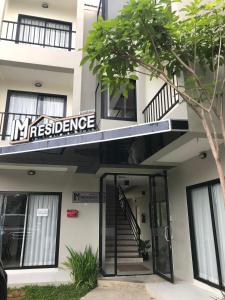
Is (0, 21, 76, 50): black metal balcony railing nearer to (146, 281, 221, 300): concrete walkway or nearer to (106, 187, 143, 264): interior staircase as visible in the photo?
(106, 187, 143, 264): interior staircase

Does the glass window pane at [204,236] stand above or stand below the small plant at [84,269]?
above

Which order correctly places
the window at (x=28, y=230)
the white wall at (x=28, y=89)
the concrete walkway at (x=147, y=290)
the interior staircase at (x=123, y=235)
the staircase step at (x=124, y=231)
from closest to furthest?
the concrete walkway at (x=147, y=290) → the window at (x=28, y=230) → the interior staircase at (x=123, y=235) → the white wall at (x=28, y=89) → the staircase step at (x=124, y=231)

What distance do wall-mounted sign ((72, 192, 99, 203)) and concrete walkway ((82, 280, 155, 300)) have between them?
2152 millimetres

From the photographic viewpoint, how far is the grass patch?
17.2 feet

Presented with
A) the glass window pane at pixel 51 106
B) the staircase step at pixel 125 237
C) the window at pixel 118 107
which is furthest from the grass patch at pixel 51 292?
the glass window pane at pixel 51 106

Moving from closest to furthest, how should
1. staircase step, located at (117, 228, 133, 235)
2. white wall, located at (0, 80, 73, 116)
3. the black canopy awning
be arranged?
the black canopy awning
white wall, located at (0, 80, 73, 116)
staircase step, located at (117, 228, 133, 235)

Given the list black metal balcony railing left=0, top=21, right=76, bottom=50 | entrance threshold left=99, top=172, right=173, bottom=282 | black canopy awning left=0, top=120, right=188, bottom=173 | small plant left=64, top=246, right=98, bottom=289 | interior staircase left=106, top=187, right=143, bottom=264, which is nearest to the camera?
black canopy awning left=0, top=120, right=188, bottom=173

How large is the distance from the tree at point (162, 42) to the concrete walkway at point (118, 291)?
11.9ft

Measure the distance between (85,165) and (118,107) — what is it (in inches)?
75.3

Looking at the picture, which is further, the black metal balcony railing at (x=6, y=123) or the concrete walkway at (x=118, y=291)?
the black metal balcony railing at (x=6, y=123)

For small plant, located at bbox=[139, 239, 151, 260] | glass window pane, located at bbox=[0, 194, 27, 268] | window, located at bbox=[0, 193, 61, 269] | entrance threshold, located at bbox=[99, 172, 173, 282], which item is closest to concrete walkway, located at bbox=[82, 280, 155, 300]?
entrance threshold, located at bbox=[99, 172, 173, 282]

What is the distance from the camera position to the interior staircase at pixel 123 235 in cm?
711

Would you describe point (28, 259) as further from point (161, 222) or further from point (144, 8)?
point (144, 8)

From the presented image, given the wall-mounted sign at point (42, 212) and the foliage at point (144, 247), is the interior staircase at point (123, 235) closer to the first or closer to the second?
the foliage at point (144, 247)
